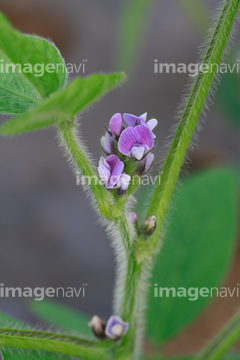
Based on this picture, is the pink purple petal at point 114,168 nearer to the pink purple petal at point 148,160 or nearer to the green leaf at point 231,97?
the pink purple petal at point 148,160

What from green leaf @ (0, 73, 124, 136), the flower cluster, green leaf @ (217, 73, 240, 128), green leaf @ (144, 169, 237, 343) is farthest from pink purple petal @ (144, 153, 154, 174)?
green leaf @ (217, 73, 240, 128)

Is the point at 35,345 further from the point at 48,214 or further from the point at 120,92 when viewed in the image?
the point at 120,92

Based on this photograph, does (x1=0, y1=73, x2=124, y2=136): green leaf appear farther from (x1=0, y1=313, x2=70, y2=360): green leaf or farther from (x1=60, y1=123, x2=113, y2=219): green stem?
(x1=0, y1=313, x2=70, y2=360): green leaf

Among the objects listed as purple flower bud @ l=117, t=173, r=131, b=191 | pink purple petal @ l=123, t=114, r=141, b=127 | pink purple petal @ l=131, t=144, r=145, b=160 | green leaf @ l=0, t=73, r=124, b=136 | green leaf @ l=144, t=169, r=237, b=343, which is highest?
green leaf @ l=0, t=73, r=124, b=136

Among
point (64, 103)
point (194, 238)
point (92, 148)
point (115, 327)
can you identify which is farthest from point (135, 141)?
point (92, 148)

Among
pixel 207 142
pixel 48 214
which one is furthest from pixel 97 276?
pixel 207 142

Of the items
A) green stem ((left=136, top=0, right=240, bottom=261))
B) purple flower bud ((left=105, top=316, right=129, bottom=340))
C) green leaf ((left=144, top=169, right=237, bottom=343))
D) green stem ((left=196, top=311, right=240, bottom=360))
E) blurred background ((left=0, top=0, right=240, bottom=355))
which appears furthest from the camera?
blurred background ((left=0, top=0, right=240, bottom=355))
